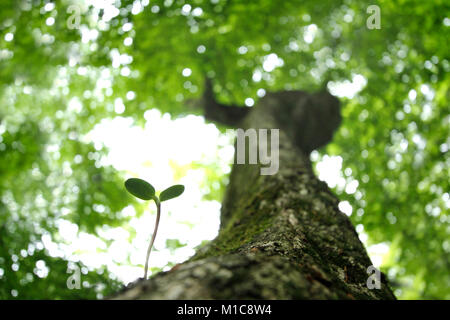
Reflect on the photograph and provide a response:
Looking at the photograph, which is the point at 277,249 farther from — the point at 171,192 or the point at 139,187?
the point at 139,187

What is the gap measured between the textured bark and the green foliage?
1.60 m

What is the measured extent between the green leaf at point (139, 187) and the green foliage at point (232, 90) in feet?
9.10

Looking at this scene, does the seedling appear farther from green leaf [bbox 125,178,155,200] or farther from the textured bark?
the textured bark

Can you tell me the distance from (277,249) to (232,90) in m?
4.83

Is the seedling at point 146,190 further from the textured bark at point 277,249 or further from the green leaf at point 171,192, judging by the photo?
the textured bark at point 277,249

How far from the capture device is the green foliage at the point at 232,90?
14.0ft

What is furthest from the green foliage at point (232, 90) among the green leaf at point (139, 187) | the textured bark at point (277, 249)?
the green leaf at point (139, 187)

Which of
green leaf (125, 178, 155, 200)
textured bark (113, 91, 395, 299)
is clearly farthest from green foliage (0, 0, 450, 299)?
green leaf (125, 178, 155, 200)

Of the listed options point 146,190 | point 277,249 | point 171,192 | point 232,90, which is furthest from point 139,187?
point 232,90

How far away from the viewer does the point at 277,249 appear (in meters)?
1.52

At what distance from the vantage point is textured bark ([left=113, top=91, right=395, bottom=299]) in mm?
954
